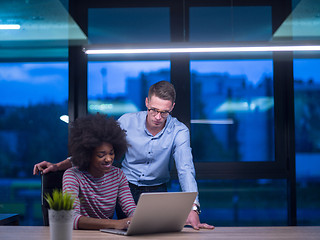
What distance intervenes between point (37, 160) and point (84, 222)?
250cm

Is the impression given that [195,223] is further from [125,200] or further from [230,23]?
[230,23]

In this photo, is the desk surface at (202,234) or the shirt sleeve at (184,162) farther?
the shirt sleeve at (184,162)

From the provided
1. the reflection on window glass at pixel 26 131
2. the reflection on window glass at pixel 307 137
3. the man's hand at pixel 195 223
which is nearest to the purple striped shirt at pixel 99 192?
the man's hand at pixel 195 223

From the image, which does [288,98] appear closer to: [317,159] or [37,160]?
[317,159]

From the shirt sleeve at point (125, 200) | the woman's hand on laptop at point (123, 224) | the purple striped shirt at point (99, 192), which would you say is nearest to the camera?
the woman's hand on laptop at point (123, 224)

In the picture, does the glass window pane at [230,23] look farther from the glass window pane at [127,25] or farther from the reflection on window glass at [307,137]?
the reflection on window glass at [307,137]

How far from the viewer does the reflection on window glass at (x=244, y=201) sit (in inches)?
164

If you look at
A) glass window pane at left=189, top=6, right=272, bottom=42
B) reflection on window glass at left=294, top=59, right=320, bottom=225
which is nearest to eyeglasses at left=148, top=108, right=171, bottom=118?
glass window pane at left=189, top=6, right=272, bottom=42

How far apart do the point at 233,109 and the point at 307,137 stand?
31.9 inches

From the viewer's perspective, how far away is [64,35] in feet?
13.9

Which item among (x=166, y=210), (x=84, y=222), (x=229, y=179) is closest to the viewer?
(x=166, y=210)

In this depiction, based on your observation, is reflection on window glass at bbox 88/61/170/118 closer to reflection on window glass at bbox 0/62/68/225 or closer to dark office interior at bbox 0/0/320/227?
dark office interior at bbox 0/0/320/227

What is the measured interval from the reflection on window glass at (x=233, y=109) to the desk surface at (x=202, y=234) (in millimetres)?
2172

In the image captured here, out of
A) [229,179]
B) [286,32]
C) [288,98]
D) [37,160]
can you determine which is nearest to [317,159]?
[288,98]
